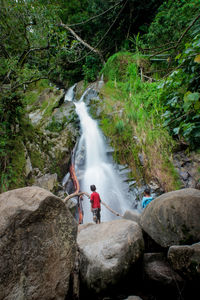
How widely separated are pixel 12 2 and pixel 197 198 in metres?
6.66

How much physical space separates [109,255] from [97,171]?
15.0 ft

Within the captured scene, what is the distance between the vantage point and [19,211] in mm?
1444

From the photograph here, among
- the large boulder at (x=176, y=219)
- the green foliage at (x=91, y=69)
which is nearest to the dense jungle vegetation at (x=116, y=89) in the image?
the large boulder at (x=176, y=219)

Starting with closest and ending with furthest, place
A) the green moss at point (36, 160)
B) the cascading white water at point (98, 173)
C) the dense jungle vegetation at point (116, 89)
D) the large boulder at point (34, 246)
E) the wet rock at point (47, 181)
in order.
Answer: the large boulder at point (34, 246), the dense jungle vegetation at point (116, 89), the wet rock at point (47, 181), the green moss at point (36, 160), the cascading white water at point (98, 173)

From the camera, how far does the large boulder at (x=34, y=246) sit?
4.37 ft

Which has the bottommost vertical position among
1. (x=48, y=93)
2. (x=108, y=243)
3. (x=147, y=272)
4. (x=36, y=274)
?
(x=147, y=272)

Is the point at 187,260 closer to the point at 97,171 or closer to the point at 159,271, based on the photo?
the point at 159,271

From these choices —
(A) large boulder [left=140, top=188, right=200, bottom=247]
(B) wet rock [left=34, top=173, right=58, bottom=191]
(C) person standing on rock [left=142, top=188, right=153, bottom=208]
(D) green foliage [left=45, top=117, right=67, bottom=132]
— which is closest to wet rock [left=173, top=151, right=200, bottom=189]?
(C) person standing on rock [left=142, top=188, right=153, bottom=208]

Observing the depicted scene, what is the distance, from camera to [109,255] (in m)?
2.03

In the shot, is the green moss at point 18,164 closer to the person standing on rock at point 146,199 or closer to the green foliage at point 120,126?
the person standing on rock at point 146,199

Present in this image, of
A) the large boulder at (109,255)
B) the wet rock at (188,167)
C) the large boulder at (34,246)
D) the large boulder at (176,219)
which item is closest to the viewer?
the large boulder at (34,246)

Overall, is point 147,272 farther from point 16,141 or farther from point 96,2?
point 96,2

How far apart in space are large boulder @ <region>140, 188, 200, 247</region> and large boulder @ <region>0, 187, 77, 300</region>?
Answer: 1.25 m

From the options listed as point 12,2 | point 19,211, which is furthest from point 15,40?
point 19,211
